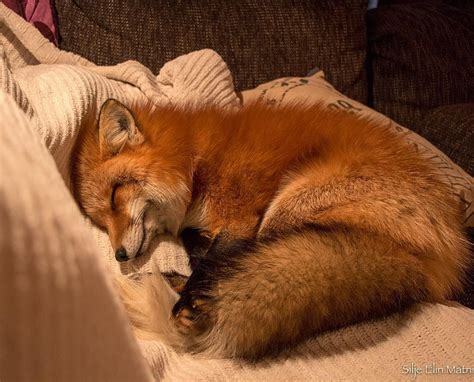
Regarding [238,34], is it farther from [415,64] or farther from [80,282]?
[80,282]

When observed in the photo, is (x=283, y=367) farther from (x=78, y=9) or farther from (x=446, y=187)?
(x=78, y=9)

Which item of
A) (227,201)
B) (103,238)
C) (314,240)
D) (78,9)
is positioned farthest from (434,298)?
(78,9)

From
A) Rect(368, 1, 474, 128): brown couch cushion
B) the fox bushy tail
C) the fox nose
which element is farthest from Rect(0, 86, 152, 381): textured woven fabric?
Rect(368, 1, 474, 128): brown couch cushion

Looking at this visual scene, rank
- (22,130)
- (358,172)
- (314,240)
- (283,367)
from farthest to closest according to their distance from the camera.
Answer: (358,172) → (314,240) → (283,367) → (22,130)

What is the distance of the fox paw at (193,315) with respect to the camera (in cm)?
79

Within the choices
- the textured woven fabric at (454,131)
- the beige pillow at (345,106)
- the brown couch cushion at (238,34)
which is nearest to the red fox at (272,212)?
the beige pillow at (345,106)

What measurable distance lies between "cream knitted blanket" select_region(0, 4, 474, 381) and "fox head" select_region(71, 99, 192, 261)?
0.06m

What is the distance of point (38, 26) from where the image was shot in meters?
1.62

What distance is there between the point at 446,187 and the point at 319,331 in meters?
0.63

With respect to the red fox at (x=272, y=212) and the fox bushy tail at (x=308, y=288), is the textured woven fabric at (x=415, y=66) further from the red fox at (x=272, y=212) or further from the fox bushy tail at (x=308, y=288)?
the fox bushy tail at (x=308, y=288)

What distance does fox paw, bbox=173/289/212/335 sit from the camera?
0.79 m

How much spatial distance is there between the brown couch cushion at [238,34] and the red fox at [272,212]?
0.48m

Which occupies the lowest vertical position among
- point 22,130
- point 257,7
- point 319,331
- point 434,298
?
point 434,298

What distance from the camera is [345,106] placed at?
1615 millimetres
